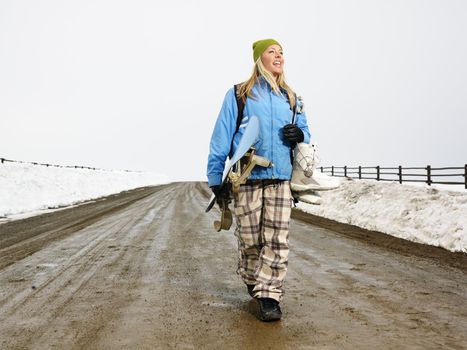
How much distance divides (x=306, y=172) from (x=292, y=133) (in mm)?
324

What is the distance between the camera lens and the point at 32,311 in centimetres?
354

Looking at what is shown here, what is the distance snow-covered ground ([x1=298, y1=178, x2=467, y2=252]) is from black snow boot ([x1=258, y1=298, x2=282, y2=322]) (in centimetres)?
487

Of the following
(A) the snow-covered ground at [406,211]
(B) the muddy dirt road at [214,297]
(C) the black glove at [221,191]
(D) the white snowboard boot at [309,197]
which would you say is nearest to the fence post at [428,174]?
(A) the snow-covered ground at [406,211]

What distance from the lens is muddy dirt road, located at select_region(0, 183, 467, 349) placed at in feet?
9.37

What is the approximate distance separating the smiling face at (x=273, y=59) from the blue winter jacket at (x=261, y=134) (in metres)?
0.18

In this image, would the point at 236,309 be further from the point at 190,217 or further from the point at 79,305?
the point at 190,217

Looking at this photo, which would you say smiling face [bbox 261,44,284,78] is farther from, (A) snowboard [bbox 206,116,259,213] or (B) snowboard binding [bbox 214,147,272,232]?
(B) snowboard binding [bbox 214,147,272,232]

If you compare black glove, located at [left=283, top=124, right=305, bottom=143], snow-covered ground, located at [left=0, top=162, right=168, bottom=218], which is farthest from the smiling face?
snow-covered ground, located at [left=0, top=162, right=168, bottom=218]

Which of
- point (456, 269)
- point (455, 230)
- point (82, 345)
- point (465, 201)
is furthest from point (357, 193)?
point (82, 345)

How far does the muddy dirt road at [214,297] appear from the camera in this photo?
2857 millimetres

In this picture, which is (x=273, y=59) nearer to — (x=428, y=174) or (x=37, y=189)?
(x=37, y=189)

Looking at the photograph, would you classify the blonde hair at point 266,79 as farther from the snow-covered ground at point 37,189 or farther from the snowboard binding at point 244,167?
the snow-covered ground at point 37,189

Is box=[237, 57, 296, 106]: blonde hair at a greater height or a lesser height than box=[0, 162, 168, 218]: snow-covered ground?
greater

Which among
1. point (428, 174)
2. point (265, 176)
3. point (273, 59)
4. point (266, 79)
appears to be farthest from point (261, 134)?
point (428, 174)
